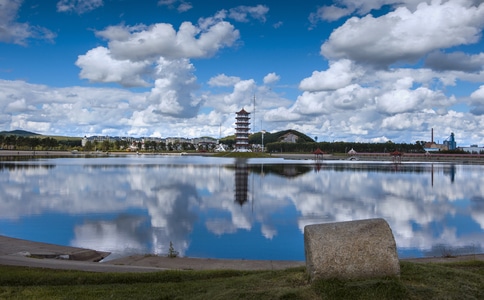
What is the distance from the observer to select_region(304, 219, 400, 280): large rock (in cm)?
781

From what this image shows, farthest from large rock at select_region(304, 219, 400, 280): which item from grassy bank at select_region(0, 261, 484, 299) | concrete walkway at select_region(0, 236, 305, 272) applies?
concrete walkway at select_region(0, 236, 305, 272)

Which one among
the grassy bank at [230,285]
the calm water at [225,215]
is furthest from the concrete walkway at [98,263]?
the calm water at [225,215]

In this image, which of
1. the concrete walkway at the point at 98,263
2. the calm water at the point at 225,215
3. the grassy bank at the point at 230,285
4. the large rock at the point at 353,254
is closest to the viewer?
the grassy bank at the point at 230,285

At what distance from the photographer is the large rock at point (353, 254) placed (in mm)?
7809

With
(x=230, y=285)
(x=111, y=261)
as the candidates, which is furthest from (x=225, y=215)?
(x=230, y=285)

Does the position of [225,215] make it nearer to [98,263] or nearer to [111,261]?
[111,261]

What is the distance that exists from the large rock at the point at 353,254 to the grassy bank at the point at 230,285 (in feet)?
0.59

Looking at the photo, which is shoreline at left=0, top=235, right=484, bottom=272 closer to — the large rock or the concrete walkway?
the concrete walkway

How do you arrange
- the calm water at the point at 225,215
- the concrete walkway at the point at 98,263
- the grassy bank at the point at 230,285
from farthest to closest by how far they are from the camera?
1. the calm water at the point at 225,215
2. the concrete walkway at the point at 98,263
3. the grassy bank at the point at 230,285

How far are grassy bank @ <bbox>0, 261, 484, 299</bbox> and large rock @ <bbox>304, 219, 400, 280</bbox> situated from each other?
0.59ft

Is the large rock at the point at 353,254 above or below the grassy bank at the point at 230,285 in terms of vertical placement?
above

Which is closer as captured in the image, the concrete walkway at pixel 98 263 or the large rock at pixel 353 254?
the large rock at pixel 353 254

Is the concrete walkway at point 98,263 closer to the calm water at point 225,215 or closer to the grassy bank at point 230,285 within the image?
the grassy bank at point 230,285

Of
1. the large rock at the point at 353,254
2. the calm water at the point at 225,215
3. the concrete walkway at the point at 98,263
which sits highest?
the large rock at the point at 353,254
